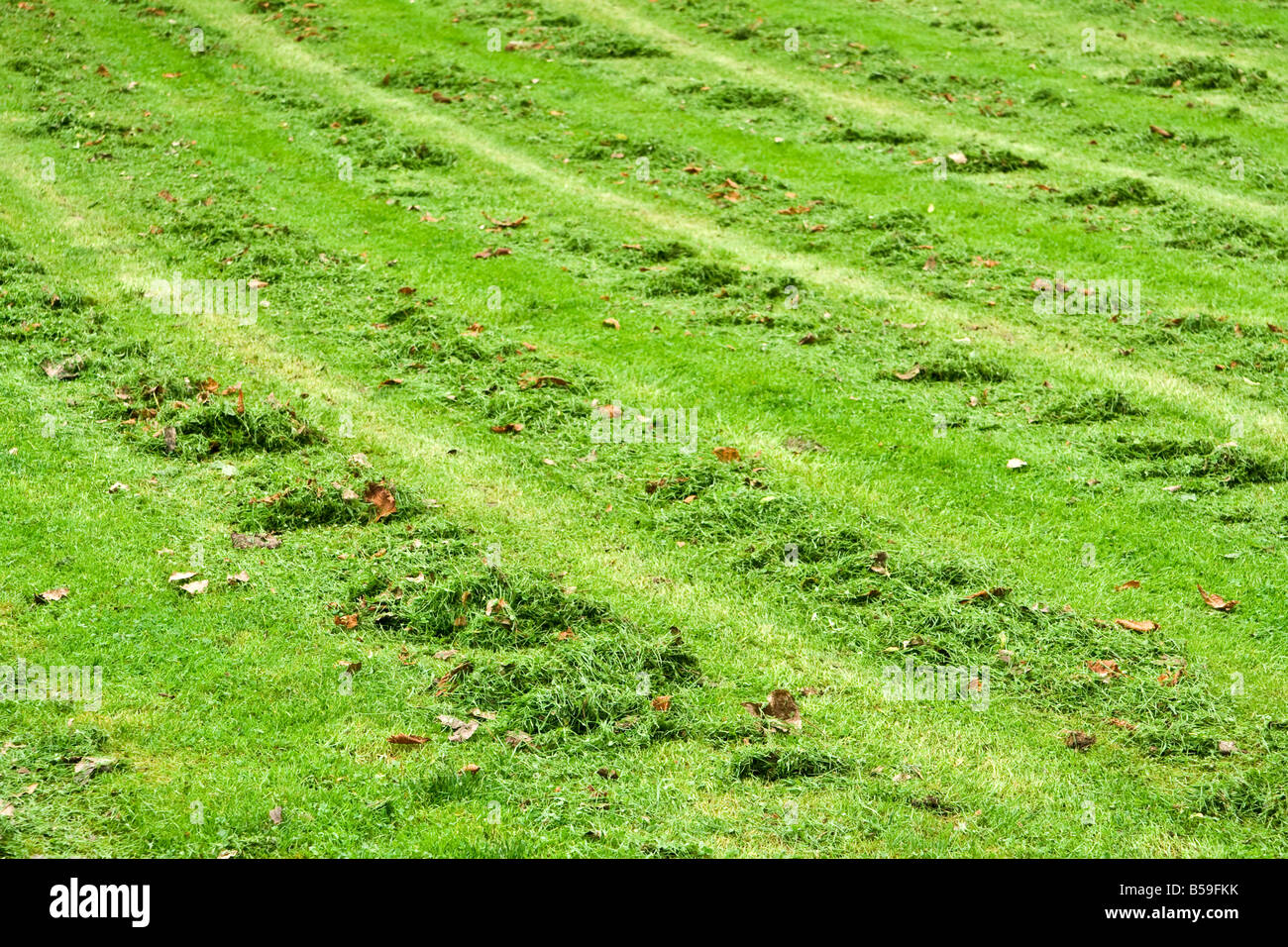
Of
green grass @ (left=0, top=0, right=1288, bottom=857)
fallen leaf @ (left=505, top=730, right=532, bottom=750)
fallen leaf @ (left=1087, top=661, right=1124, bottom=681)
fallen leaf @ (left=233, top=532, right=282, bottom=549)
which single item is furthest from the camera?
fallen leaf @ (left=233, top=532, right=282, bottom=549)

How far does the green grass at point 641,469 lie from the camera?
6516 mm

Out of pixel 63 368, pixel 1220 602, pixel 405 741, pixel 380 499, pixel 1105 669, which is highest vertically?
pixel 63 368

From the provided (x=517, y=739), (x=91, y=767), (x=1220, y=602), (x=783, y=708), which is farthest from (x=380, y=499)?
(x=1220, y=602)

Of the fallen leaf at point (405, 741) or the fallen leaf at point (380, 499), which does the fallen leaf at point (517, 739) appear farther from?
the fallen leaf at point (380, 499)

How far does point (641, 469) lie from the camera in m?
9.90

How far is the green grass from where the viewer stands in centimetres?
652

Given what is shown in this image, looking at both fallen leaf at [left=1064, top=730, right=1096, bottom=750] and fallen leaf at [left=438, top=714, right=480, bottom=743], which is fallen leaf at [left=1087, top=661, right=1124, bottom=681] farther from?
fallen leaf at [left=438, top=714, right=480, bottom=743]

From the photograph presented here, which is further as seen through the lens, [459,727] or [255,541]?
[255,541]

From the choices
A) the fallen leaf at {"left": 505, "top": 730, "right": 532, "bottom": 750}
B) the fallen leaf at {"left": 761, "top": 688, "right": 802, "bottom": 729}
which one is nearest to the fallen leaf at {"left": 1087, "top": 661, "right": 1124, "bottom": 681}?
the fallen leaf at {"left": 761, "top": 688, "right": 802, "bottom": 729}

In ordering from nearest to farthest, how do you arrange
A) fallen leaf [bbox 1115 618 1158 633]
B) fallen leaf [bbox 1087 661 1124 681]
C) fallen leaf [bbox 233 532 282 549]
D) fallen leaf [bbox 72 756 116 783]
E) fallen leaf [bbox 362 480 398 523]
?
fallen leaf [bbox 72 756 116 783] < fallen leaf [bbox 1087 661 1124 681] < fallen leaf [bbox 1115 618 1158 633] < fallen leaf [bbox 233 532 282 549] < fallen leaf [bbox 362 480 398 523]

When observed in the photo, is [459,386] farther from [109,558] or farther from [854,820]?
[854,820]

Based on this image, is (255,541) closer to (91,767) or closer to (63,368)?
(91,767)
